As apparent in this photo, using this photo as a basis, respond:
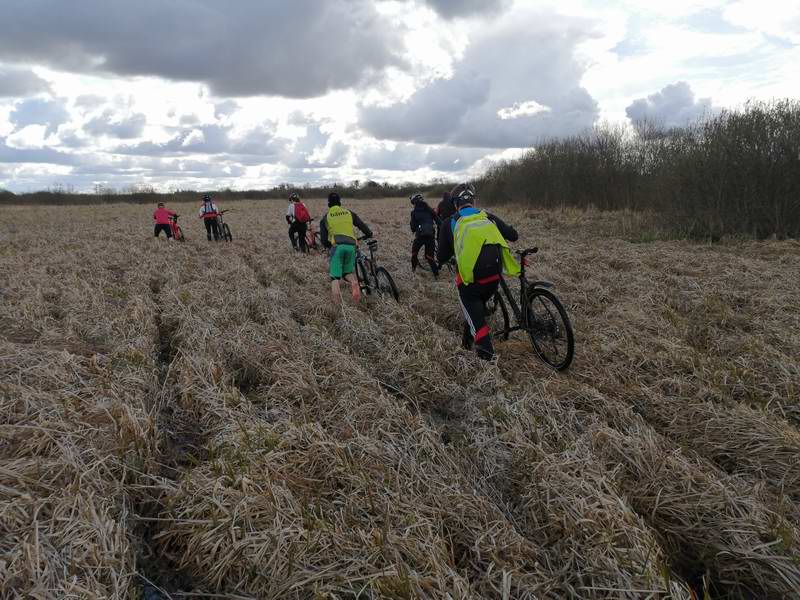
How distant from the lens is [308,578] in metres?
2.19

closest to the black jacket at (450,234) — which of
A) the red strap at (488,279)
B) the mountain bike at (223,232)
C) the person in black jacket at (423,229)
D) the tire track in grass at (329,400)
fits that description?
the red strap at (488,279)

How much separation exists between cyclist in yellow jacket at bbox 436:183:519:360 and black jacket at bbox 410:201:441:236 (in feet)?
14.9

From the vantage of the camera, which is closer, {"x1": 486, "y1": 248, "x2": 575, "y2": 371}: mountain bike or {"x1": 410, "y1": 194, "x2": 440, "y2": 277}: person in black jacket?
{"x1": 486, "y1": 248, "x2": 575, "y2": 371}: mountain bike

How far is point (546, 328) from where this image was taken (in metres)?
5.08

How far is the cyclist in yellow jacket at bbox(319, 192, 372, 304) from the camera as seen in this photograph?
730 centimetres

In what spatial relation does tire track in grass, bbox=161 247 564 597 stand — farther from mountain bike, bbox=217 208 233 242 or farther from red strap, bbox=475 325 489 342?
mountain bike, bbox=217 208 233 242

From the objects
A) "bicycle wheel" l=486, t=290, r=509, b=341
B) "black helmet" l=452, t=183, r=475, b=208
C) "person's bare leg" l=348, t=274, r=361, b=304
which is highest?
"black helmet" l=452, t=183, r=475, b=208

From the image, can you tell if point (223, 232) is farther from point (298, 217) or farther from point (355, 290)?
point (355, 290)

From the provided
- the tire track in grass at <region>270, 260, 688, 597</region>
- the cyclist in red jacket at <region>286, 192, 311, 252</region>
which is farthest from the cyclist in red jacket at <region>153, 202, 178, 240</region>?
the tire track in grass at <region>270, 260, 688, 597</region>

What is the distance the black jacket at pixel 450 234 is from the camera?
16.8 ft

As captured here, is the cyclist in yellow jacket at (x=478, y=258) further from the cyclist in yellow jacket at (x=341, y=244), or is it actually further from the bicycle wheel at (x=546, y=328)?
the cyclist in yellow jacket at (x=341, y=244)

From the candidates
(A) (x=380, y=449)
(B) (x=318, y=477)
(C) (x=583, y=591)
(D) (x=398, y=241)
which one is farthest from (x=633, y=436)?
(D) (x=398, y=241)

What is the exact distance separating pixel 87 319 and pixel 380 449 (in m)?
5.27

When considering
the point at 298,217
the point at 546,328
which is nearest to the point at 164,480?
the point at 546,328
